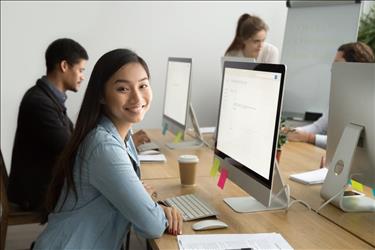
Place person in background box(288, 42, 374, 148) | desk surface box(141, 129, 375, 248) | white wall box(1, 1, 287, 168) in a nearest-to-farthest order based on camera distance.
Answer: desk surface box(141, 129, 375, 248)
person in background box(288, 42, 374, 148)
white wall box(1, 1, 287, 168)

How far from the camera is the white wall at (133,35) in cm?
336

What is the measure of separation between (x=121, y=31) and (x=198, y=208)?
2454 millimetres

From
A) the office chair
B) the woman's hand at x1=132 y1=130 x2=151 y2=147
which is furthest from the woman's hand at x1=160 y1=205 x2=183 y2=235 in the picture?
the woman's hand at x1=132 y1=130 x2=151 y2=147

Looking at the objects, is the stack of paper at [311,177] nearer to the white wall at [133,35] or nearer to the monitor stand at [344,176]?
the monitor stand at [344,176]

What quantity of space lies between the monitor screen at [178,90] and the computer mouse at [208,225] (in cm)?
102

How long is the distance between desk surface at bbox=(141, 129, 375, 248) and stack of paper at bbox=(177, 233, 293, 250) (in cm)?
31

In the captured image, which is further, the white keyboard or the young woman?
the white keyboard

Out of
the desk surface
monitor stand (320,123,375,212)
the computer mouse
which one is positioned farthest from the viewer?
monitor stand (320,123,375,212)

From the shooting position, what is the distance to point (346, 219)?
150 cm

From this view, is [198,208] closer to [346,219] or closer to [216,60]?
[346,219]

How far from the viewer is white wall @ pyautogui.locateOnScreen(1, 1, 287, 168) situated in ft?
11.0

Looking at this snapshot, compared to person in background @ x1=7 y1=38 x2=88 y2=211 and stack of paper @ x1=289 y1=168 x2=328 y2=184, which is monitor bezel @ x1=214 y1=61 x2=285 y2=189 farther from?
person in background @ x1=7 y1=38 x2=88 y2=211

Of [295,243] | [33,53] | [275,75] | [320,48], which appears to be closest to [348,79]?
[275,75]

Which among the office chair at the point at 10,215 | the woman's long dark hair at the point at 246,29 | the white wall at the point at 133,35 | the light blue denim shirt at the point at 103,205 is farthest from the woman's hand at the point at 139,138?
the woman's long dark hair at the point at 246,29
